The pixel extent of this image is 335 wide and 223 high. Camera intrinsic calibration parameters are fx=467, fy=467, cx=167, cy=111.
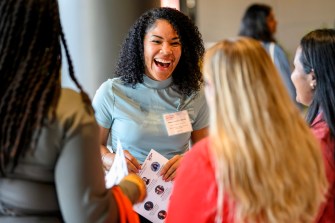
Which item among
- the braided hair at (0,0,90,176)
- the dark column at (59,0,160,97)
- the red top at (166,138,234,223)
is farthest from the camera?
the dark column at (59,0,160,97)

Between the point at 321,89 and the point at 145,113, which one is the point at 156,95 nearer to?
the point at 145,113

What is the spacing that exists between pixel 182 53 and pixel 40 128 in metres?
1.23

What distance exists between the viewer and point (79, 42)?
317 cm

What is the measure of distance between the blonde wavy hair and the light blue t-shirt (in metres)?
0.83

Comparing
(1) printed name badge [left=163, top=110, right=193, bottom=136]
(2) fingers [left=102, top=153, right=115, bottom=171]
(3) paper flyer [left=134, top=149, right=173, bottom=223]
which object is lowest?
(3) paper flyer [left=134, top=149, right=173, bottom=223]

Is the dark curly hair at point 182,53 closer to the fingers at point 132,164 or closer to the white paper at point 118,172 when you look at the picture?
the fingers at point 132,164

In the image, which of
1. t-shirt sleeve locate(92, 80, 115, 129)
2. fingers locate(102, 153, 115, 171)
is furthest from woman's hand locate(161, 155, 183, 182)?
t-shirt sleeve locate(92, 80, 115, 129)

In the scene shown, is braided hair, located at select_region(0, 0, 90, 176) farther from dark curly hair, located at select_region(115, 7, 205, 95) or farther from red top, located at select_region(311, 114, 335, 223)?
dark curly hair, located at select_region(115, 7, 205, 95)

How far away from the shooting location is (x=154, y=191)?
2018 millimetres

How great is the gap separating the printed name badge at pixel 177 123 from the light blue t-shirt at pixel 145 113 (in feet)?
0.07

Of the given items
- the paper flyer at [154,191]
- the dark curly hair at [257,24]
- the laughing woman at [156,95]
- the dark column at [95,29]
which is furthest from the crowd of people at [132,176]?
the dark curly hair at [257,24]

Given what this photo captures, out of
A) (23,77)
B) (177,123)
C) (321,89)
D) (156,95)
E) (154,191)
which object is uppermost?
(23,77)

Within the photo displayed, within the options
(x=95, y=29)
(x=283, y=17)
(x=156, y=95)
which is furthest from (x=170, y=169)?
(x=283, y=17)

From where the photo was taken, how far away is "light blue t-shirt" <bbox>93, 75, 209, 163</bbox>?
2078mm
